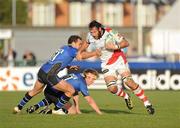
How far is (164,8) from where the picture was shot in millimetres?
89000

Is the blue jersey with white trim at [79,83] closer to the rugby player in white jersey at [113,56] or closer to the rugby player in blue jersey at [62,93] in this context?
the rugby player in blue jersey at [62,93]

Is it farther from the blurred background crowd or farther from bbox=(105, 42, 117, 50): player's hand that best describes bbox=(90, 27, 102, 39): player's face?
the blurred background crowd

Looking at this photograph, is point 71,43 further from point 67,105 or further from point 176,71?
point 176,71

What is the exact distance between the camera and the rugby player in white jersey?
19.6m

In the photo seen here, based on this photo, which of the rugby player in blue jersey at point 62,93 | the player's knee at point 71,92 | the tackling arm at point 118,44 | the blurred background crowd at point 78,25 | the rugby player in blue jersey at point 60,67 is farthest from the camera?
the blurred background crowd at point 78,25

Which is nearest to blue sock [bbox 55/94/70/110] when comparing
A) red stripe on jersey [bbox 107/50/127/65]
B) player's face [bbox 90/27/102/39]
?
player's face [bbox 90/27/102/39]

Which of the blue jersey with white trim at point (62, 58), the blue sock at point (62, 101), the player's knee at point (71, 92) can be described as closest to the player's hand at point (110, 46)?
the blue jersey with white trim at point (62, 58)

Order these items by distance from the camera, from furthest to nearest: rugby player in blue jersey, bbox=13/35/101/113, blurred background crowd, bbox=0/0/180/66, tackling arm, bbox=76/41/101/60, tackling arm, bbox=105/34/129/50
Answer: blurred background crowd, bbox=0/0/180/66, tackling arm, bbox=105/34/129/50, tackling arm, bbox=76/41/101/60, rugby player in blue jersey, bbox=13/35/101/113

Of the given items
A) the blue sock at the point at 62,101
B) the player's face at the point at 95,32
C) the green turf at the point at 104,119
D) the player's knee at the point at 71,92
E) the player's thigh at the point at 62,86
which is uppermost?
the player's face at the point at 95,32

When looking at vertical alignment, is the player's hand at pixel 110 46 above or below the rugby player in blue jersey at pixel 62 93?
above

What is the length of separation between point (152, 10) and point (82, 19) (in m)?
8.03

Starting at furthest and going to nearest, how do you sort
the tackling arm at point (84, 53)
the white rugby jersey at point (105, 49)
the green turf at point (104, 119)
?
the white rugby jersey at point (105, 49) < the tackling arm at point (84, 53) < the green turf at point (104, 119)

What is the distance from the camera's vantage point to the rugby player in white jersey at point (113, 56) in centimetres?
1956

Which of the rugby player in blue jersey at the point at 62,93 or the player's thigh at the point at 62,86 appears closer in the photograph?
the player's thigh at the point at 62,86
